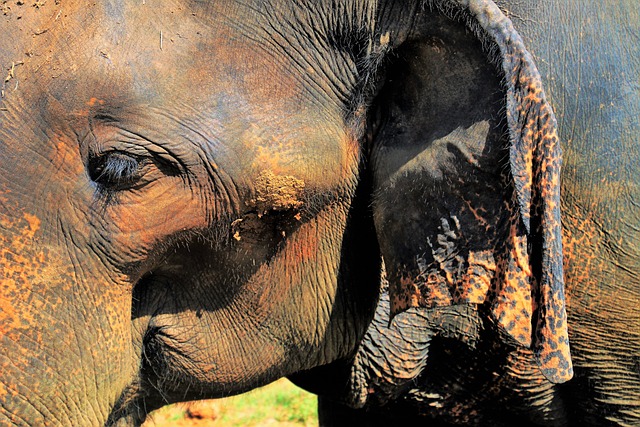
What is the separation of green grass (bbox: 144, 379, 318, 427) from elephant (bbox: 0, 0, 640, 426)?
2.31 metres

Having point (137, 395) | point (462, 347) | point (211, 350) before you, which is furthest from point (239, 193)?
point (462, 347)

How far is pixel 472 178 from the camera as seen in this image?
6.57 ft

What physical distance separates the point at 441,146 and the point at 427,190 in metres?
0.10

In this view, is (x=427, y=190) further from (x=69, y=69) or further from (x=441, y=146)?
(x=69, y=69)

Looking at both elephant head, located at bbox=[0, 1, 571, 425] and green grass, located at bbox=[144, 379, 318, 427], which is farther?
green grass, located at bbox=[144, 379, 318, 427]

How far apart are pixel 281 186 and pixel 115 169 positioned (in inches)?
12.6

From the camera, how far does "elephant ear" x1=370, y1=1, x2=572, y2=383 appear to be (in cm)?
187

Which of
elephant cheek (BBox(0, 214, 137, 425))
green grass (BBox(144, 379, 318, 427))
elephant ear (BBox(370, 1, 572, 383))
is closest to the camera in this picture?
elephant cheek (BBox(0, 214, 137, 425))

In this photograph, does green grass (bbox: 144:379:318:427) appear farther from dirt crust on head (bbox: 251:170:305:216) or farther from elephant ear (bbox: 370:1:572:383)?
dirt crust on head (bbox: 251:170:305:216)

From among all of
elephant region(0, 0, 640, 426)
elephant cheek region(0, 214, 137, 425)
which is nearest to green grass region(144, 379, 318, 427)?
elephant region(0, 0, 640, 426)

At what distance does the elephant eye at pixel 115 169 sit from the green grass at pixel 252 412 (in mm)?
2931

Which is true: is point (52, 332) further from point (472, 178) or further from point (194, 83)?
point (472, 178)

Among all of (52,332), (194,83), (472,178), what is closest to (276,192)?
(194,83)

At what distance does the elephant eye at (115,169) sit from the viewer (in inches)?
71.7
